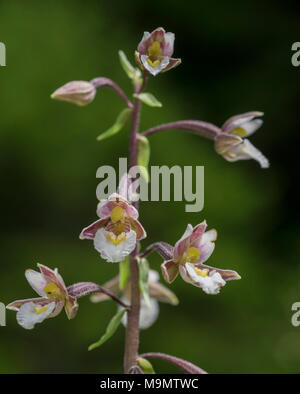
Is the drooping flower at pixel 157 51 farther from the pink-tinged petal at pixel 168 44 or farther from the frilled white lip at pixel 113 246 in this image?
the frilled white lip at pixel 113 246

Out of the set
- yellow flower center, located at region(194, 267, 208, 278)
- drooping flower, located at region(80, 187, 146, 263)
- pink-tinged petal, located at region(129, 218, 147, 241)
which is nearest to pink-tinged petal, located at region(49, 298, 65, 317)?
drooping flower, located at region(80, 187, 146, 263)

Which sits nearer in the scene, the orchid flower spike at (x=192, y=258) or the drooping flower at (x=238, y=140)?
the orchid flower spike at (x=192, y=258)

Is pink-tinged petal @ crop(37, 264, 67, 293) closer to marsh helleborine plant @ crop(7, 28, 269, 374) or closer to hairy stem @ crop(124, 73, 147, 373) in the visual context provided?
marsh helleborine plant @ crop(7, 28, 269, 374)

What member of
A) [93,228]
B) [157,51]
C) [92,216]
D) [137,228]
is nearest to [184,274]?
[137,228]

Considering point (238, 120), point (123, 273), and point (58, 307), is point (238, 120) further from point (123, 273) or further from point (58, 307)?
point (58, 307)

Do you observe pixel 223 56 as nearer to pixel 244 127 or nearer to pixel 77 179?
pixel 77 179

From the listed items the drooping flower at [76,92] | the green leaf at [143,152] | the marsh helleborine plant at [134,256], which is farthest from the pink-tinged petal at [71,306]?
the drooping flower at [76,92]
